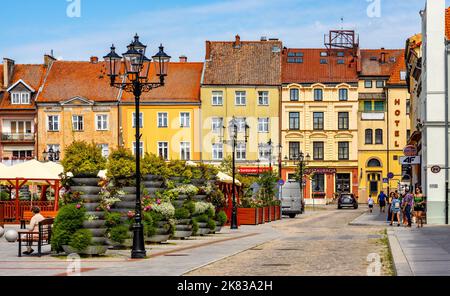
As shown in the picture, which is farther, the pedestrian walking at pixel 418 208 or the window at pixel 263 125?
the window at pixel 263 125

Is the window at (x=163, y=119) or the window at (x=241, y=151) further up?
the window at (x=163, y=119)

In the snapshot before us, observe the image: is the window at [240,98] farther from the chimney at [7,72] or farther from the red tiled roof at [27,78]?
the chimney at [7,72]

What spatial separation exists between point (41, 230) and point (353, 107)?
68.0m

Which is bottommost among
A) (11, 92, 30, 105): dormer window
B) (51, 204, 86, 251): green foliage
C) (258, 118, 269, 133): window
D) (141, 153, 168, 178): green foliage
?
(51, 204, 86, 251): green foliage

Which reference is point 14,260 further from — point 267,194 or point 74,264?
point 267,194

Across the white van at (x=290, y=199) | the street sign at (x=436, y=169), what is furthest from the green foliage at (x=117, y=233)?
the white van at (x=290, y=199)

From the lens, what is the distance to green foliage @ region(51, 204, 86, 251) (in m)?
21.5

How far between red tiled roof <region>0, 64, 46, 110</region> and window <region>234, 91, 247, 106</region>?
1798 centimetres

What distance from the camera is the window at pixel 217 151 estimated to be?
282 ft

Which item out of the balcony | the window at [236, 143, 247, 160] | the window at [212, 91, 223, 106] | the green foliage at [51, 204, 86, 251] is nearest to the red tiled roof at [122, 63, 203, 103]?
the window at [212, 91, 223, 106]

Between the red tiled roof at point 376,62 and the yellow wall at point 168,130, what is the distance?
19843 millimetres

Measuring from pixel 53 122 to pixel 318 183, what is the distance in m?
25.6

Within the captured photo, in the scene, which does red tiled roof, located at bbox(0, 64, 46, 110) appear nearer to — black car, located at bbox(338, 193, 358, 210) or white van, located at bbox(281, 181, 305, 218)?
black car, located at bbox(338, 193, 358, 210)

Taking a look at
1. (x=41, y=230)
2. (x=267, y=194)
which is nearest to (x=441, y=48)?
(x=267, y=194)
